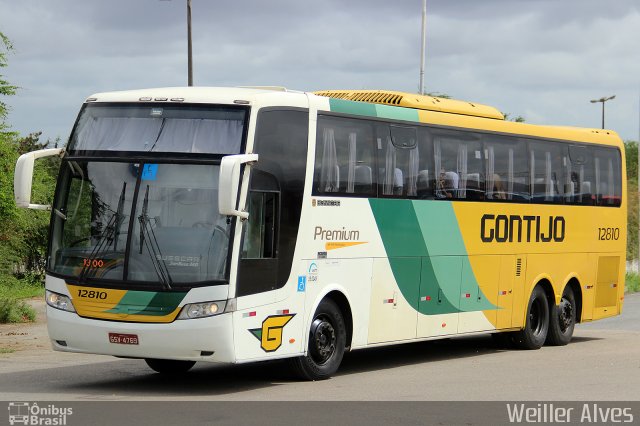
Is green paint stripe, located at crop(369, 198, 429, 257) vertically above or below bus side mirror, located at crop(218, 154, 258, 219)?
below

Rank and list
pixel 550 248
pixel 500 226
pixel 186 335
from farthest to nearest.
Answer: pixel 550 248
pixel 500 226
pixel 186 335

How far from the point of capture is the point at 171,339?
14.1m

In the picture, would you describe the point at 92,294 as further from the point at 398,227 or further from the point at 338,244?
the point at 398,227

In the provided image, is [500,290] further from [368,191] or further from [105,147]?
[105,147]

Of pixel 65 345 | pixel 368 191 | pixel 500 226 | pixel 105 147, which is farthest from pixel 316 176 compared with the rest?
pixel 500 226

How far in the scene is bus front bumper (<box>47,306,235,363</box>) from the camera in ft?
46.2

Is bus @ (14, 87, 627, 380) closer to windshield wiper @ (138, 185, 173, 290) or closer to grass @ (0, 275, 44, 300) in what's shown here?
windshield wiper @ (138, 185, 173, 290)

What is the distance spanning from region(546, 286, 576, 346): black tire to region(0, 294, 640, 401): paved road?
53 centimetres

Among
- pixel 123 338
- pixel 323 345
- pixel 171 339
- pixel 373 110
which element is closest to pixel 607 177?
pixel 373 110

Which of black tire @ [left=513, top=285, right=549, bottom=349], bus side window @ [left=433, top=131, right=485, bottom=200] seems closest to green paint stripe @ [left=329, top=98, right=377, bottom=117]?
bus side window @ [left=433, top=131, right=485, bottom=200]

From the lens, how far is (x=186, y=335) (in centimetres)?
1408

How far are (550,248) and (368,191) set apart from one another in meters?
5.88

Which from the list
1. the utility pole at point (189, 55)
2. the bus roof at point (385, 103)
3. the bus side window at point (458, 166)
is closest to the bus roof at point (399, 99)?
the bus roof at point (385, 103)

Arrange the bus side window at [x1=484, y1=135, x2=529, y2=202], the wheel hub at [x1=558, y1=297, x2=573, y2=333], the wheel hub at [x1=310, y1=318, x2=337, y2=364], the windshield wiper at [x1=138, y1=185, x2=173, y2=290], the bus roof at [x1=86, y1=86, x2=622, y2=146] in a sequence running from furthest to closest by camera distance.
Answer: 1. the wheel hub at [x1=558, y1=297, x2=573, y2=333]
2. the bus side window at [x1=484, y1=135, x2=529, y2=202]
3. the wheel hub at [x1=310, y1=318, x2=337, y2=364]
4. the bus roof at [x1=86, y1=86, x2=622, y2=146]
5. the windshield wiper at [x1=138, y1=185, x2=173, y2=290]
